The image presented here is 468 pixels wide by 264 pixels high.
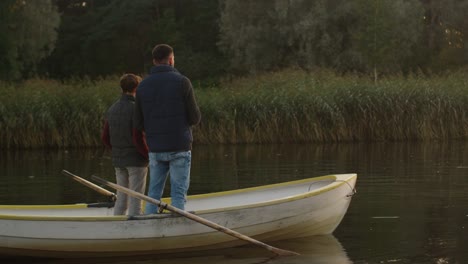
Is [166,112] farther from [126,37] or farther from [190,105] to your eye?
[126,37]

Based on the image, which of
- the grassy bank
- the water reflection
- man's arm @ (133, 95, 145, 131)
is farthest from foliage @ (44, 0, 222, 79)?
man's arm @ (133, 95, 145, 131)

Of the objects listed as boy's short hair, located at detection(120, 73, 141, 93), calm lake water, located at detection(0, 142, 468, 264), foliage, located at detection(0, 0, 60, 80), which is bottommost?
calm lake water, located at detection(0, 142, 468, 264)

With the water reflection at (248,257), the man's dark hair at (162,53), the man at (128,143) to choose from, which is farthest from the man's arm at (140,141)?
the water reflection at (248,257)

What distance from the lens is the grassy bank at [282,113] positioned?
83.1 feet

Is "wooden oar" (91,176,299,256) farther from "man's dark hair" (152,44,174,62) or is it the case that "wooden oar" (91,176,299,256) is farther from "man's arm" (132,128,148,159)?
"man's dark hair" (152,44,174,62)

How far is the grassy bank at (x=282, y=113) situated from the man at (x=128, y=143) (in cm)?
1515

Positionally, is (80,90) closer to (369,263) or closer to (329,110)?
(329,110)

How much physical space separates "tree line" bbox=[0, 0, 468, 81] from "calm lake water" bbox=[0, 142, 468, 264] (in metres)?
19.3

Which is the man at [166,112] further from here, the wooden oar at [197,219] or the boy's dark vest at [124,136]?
the wooden oar at [197,219]

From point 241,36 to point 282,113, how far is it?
1090 inches

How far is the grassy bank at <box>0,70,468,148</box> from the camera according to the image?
83.1ft

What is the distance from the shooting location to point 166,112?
980cm

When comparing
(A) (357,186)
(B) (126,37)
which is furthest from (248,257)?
(B) (126,37)

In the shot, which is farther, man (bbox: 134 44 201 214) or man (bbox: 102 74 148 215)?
man (bbox: 102 74 148 215)
